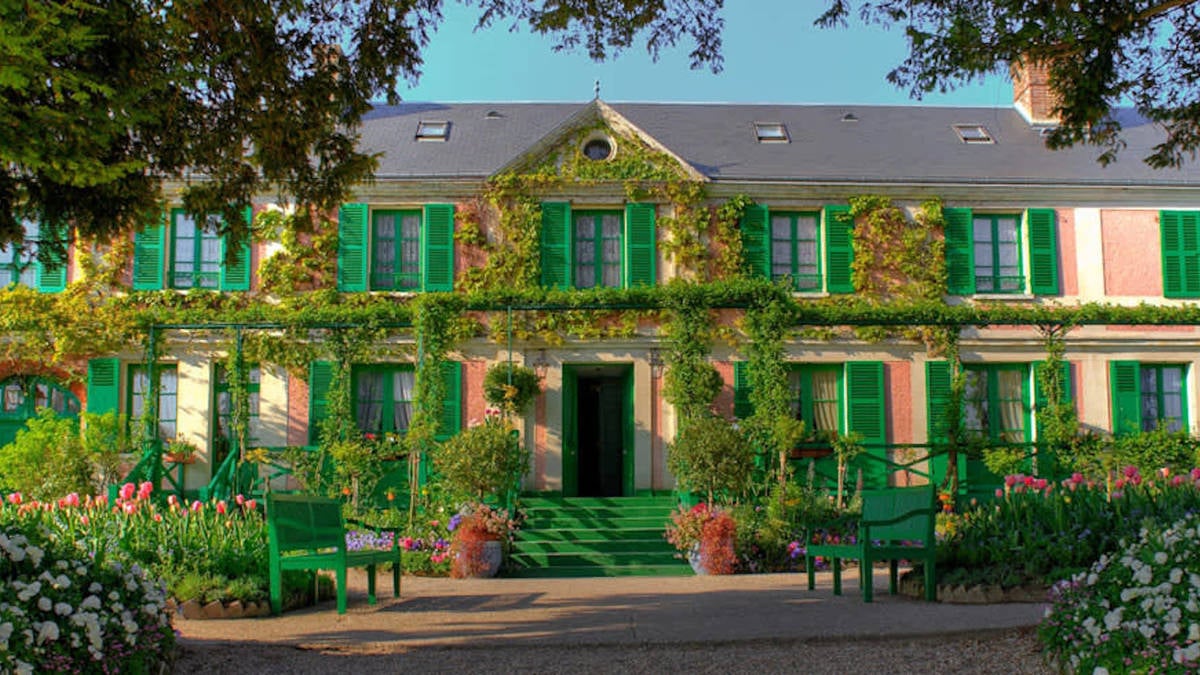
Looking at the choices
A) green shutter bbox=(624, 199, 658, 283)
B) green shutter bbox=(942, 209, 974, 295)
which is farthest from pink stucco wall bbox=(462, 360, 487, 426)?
green shutter bbox=(942, 209, 974, 295)

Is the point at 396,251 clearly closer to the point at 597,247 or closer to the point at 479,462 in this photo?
the point at 597,247

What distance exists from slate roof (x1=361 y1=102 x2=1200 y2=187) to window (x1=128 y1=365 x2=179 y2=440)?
4.22 metres

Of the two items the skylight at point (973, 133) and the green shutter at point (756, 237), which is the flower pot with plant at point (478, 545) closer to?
the green shutter at point (756, 237)

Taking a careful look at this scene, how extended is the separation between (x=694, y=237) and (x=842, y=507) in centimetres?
517

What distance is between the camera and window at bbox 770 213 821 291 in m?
16.3

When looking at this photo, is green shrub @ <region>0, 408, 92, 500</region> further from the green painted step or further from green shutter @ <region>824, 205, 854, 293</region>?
green shutter @ <region>824, 205, 854, 293</region>

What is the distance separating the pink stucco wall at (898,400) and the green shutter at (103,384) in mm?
10658

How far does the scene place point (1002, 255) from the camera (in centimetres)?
1650

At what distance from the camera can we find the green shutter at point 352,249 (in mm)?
15875

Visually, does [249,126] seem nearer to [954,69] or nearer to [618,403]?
[954,69]

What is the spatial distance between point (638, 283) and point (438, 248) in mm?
2882

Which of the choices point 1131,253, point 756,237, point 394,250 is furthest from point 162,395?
point 1131,253

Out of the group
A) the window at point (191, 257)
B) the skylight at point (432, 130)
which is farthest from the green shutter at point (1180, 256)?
the window at point (191, 257)

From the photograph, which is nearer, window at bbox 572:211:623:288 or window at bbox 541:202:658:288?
window at bbox 541:202:658:288
